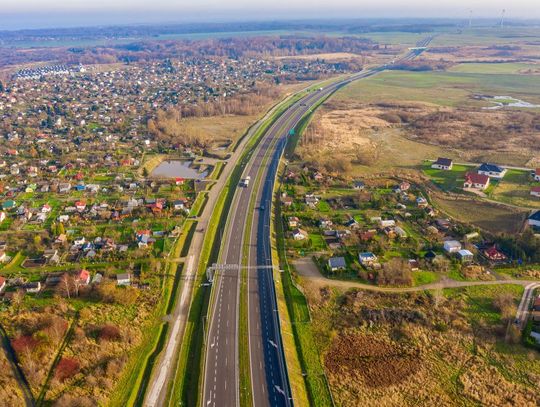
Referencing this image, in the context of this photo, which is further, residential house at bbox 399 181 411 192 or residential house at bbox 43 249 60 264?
residential house at bbox 399 181 411 192

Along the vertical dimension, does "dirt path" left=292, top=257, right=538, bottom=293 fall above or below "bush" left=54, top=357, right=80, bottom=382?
below

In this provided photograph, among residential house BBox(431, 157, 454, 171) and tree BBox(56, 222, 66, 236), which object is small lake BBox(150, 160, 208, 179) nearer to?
tree BBox(56, 222, 66, 236)

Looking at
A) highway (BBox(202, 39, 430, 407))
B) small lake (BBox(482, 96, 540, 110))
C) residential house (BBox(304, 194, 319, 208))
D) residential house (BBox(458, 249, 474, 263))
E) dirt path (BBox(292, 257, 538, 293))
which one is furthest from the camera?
small lake (BBox(482, 96, 540, 110))

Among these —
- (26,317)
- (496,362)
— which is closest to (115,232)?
(26,317)

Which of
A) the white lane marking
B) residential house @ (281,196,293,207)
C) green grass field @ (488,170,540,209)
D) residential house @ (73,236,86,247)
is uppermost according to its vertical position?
residential house @ (73,236,86,247)

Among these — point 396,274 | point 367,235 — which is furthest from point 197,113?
point 396,274

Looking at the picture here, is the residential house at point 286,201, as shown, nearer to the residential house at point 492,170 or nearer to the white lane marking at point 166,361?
the white lane marking at point 166,361

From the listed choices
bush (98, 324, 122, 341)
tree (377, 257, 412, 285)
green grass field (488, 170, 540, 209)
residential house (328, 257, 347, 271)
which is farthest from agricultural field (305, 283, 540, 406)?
green grass field (488, 170, 540, 209)
